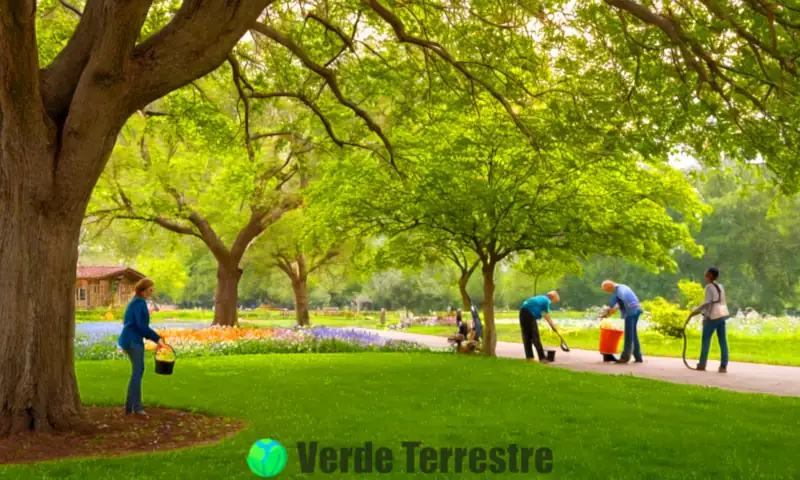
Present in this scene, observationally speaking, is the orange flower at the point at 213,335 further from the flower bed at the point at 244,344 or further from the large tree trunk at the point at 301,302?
the large tree trunk at the point at 301,302

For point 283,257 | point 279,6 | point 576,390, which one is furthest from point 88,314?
point 576,390

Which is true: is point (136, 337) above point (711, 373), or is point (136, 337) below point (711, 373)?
above

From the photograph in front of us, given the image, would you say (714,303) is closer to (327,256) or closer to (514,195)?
(514,195)

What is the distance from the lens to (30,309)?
7277 millimetres

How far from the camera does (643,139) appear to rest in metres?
10.0

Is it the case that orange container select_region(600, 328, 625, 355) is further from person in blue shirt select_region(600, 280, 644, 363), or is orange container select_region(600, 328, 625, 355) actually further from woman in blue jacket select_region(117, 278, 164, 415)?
woman in blue jacket select_region(117, 278, 164, 415)

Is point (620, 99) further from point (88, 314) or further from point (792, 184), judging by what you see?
point (88, 314)

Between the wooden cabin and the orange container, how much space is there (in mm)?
45761

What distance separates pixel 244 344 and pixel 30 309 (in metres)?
13.0

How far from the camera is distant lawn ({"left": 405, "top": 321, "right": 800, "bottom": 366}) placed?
19.0 meters

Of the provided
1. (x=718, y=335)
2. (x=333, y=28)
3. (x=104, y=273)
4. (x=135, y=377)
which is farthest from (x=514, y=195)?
(x=104, y=273)

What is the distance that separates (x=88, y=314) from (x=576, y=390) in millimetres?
43423

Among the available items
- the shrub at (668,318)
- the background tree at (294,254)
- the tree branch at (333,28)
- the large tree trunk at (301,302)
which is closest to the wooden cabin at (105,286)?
the background tree at (294,254)

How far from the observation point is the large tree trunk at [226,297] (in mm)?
27812
